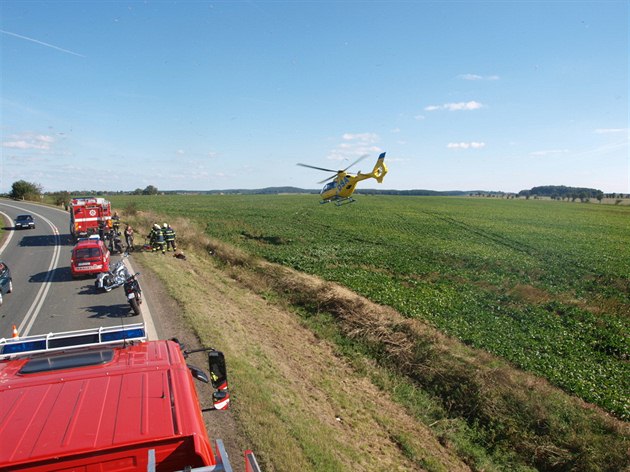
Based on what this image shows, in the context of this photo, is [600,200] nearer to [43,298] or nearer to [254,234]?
[254,234]

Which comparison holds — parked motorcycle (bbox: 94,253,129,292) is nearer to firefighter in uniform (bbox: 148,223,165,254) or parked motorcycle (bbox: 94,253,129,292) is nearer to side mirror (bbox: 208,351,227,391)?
firefighter in uniform (bbox: 148,223,165,254)

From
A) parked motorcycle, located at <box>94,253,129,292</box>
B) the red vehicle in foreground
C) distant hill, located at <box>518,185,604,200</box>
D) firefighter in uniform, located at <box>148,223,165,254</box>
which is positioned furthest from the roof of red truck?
distant hill, located at <box>518,185,604,200</box>

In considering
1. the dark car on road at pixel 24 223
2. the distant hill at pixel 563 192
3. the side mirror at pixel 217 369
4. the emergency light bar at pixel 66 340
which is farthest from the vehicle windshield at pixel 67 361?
the distant hill at pixel 563 192

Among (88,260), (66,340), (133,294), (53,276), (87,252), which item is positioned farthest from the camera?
(53,276)

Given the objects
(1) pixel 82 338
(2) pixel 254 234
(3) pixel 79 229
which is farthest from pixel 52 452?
(2) pixel 254 234

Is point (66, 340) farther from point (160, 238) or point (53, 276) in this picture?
point (160, 238)

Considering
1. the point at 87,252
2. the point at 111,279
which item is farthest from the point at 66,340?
the point at 87,252
